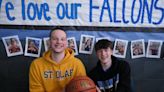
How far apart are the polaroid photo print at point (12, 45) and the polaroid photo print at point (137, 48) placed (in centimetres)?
96

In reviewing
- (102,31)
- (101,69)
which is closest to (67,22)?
(102,31)

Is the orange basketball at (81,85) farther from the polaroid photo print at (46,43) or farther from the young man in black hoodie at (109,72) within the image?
the polaroid photo print at (46,43)

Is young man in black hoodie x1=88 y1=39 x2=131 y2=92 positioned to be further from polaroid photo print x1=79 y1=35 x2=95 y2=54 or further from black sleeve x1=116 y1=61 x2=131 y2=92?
polaroid photo print x1=79 y1=35 x2=95 y2=54

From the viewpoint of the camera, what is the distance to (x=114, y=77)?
8.40 feet

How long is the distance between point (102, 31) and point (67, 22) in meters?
0.31

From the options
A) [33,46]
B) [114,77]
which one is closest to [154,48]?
[114,77]

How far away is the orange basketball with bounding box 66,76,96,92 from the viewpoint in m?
2.27

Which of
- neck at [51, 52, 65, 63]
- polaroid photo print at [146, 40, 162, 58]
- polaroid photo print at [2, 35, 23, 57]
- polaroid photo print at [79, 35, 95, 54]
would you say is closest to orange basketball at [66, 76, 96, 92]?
neck at [51, 52, 65, 63]

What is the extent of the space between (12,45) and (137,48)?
107cm

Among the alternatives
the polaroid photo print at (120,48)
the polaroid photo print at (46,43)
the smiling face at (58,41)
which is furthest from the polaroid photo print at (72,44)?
the smiling face at (58,41)

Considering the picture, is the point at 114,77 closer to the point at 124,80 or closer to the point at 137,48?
the point at 124,80

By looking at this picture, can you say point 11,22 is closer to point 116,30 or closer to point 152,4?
point 116,30

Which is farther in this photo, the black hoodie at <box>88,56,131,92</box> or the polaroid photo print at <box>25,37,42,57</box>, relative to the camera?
the polaroid photo print at <box>25,37,42,57</box>

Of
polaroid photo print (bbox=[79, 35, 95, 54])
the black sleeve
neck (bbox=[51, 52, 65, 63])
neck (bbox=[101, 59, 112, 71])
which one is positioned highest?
polaroid photo print (bbox=[79, 35, 95, 54])
